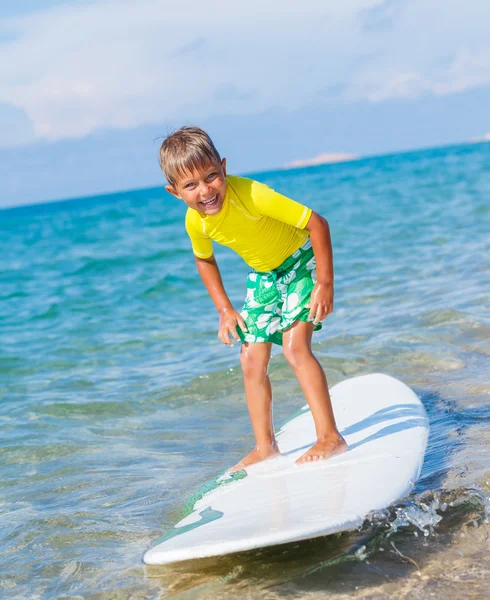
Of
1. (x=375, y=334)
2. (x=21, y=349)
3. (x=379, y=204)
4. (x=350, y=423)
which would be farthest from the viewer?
(x=379, y=204)

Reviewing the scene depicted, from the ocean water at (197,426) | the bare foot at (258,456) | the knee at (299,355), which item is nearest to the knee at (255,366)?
the knee at (299,355)

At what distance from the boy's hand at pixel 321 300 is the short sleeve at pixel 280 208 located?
280mm

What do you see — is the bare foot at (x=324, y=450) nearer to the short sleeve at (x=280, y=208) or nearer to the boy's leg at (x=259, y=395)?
the boy's leg at (x=259, y=395)

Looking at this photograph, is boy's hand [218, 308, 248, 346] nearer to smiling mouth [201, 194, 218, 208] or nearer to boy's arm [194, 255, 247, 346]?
boy's arm [194, 255, 247, 346]

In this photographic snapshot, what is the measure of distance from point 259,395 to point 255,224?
2.69 feet

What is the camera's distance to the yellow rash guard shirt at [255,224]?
324 centimetres

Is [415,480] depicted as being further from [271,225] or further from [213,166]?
[213,166]

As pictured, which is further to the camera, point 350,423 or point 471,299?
point 471,299

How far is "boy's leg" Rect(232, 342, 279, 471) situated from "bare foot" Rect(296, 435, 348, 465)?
10.8 inches

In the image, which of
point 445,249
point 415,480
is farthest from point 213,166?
point 445,249

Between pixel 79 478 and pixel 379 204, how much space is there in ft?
63.3

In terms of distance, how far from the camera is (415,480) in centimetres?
298

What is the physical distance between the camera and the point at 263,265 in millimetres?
3510

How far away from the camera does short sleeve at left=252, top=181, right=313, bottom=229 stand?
3.21 metres
